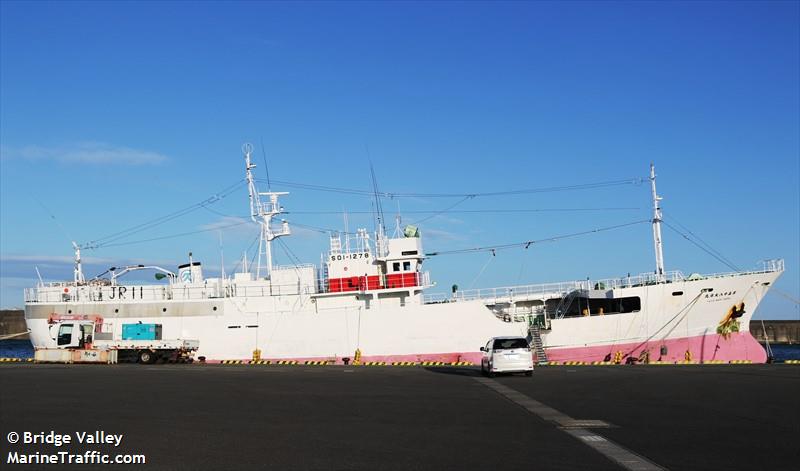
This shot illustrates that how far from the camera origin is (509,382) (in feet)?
80.7

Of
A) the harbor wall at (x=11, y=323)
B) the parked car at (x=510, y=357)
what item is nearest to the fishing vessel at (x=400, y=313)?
the parked car at (x=510, y=357)

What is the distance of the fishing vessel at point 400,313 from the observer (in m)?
39.9

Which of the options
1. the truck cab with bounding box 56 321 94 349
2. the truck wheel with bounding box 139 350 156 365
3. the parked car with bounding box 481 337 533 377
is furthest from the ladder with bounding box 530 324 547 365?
the truck cab with bounding box 56 321 94 349

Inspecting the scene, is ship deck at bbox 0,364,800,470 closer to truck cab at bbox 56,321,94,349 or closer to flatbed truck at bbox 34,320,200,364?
flatbed truck at bbox 34,320,200,364

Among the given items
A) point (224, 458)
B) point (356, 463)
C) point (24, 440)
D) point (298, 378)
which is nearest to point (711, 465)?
point (356, 463)

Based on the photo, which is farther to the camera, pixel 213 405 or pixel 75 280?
pixel 75 280

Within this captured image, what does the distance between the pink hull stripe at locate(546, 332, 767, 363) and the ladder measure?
0.75 metres

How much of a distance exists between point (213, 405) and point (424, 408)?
16.4ft

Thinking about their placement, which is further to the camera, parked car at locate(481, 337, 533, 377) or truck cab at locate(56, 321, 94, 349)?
truck cab at locate(56, 321, 94, 349)

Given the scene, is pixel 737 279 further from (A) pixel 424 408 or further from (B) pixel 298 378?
(A) pixel 424 408

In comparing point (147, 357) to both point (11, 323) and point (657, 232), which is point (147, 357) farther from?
point (11, 323)

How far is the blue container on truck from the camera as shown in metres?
43.9

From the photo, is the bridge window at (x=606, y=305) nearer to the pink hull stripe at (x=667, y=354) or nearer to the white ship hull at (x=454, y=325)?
the white ship hull at (x=454, y=325)

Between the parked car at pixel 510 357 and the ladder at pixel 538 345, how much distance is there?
1155 cm
